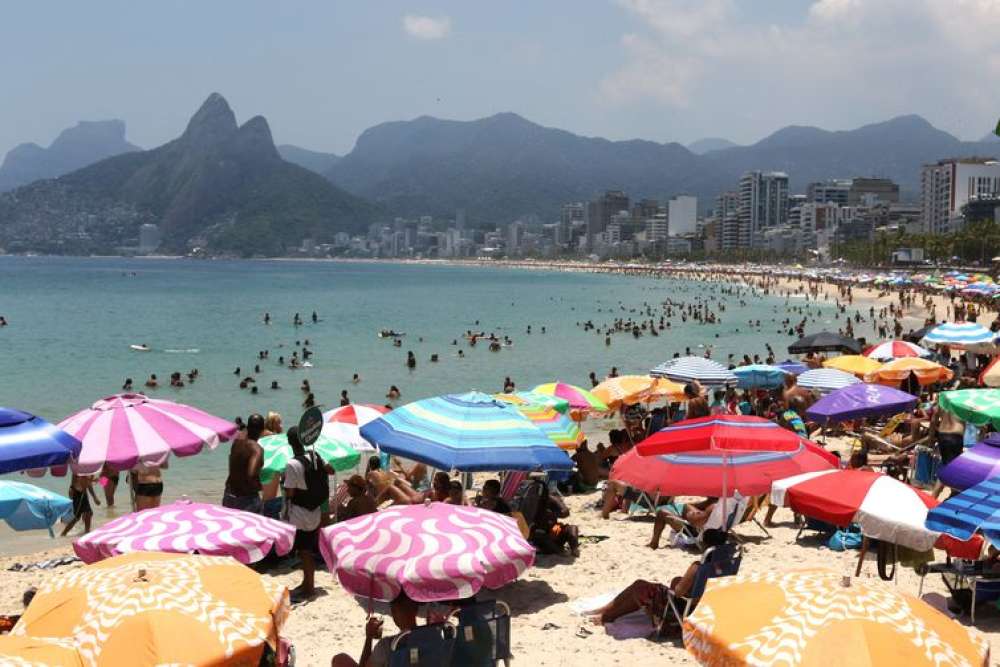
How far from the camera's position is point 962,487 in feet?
23.9

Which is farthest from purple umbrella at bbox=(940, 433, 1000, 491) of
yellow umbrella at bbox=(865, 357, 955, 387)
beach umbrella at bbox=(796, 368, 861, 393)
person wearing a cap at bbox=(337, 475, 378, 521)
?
yellow umbrella at bbox=(865, 357, 955, 387)

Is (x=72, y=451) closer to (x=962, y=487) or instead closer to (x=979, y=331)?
(x=962, y=487)

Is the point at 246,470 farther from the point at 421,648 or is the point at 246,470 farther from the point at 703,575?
the point at 703,575

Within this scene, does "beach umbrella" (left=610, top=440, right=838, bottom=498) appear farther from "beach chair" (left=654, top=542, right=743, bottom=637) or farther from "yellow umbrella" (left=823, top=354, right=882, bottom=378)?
"yellow umbrella" (left=823, top=354, right=882, bottom=378)

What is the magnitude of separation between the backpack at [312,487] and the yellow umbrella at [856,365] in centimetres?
1203

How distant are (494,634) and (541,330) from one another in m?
47.8

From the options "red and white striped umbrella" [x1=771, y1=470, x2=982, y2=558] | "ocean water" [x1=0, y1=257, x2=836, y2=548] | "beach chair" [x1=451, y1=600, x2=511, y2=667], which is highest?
"red and white striped umbrella" [x1=771, y1=470, x2=982, y2=558]

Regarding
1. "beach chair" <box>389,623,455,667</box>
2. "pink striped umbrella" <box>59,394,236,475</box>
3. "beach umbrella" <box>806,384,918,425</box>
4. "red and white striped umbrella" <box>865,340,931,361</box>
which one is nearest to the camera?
"beach chair" <box>389,623,455,667</box>

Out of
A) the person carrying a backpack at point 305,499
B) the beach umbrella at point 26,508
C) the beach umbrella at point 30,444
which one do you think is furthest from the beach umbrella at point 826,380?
the beach umbrella at point 30,444

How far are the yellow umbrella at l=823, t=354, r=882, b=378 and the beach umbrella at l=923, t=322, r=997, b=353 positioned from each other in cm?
248

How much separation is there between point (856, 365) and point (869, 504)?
1139 centimetres

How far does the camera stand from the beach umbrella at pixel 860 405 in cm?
1304

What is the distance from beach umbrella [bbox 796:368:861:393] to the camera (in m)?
15.9

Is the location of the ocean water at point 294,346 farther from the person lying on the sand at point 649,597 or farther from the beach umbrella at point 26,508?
the person lying on the sand at point 649,597
